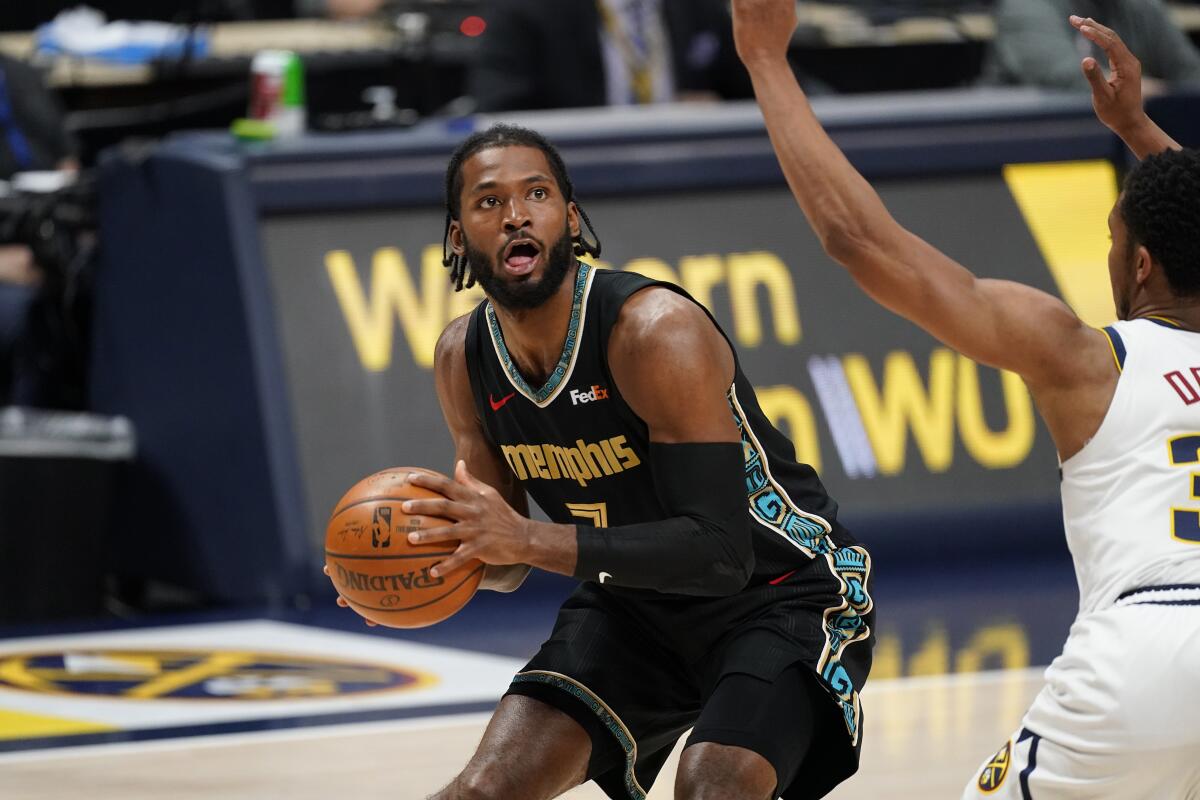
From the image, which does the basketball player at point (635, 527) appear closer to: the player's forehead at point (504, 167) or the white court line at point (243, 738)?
the player's forehead at point (504, 167)

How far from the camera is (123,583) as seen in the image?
825 centimetres

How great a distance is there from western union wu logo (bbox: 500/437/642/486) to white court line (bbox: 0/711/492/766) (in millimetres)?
1809

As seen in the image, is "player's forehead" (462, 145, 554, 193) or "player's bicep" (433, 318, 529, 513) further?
"player's bicep" (433, 318, 529, 513)

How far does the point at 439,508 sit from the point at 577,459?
51cm

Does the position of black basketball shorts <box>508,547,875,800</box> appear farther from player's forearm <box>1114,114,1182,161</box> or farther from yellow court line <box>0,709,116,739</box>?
yellow court line <box>0,709,116,739</box>

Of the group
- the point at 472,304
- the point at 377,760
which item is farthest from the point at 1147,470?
the point at 472,304

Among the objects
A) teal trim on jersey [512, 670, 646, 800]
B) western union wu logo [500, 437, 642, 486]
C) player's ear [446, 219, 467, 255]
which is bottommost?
teal trim on jersey [512, 670, 646, 800]

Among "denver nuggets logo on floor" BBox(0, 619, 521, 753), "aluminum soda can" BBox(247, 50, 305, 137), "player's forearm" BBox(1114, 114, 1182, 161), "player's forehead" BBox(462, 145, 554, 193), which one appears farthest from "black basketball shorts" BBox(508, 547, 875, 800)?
"aluminum soda can" BBox(247, 50, 305, 137)

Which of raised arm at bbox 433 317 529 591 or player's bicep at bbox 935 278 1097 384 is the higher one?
player's bicep at bbox 935 278 1097 384

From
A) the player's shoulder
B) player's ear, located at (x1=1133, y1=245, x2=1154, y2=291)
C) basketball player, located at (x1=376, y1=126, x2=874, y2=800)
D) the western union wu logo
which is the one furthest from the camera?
the player's shoulder

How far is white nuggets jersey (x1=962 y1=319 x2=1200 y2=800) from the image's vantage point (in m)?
3.00

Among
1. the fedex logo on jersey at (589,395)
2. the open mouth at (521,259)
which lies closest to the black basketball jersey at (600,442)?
the fedex logo on jersey at (589,395)

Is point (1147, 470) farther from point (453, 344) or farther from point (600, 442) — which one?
point (453, 344)

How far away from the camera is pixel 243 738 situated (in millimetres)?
5383
